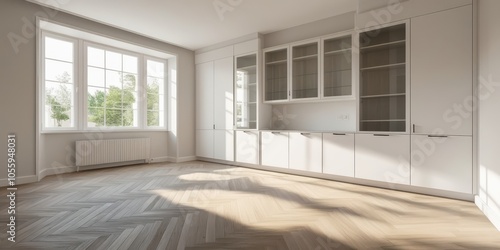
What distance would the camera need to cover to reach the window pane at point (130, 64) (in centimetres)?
595

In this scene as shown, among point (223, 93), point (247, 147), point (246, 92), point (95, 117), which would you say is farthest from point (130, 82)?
point (247, 147)

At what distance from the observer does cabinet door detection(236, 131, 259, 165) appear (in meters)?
5.39

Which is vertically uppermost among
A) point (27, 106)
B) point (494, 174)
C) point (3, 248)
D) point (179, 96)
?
point (179, 96)

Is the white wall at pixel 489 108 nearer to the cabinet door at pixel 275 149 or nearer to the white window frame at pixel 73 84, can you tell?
the cabinet door at pixel 275 149

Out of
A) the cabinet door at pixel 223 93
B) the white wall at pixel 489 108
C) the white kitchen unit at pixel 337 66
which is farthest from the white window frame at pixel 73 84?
the white wall at pixel 489 108

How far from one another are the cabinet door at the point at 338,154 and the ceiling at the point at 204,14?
214cm

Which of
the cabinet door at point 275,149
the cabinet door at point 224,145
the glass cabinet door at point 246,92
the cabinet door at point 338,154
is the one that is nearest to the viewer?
the cabinet door at point 338,154

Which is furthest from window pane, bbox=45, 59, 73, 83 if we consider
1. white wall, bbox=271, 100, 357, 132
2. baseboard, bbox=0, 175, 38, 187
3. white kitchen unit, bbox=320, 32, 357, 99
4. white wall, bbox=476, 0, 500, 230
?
white wall, bbox=476, 0, 500, 230

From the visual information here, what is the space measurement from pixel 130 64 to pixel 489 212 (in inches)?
259

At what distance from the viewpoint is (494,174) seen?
252cm

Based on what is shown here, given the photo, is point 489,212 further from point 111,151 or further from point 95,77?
point 95,77

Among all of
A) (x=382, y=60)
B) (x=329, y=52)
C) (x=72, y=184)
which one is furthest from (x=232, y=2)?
(x=72, y=184)

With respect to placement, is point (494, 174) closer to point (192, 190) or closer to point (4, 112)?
point (192, 190)

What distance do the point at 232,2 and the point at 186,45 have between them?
100 inches
